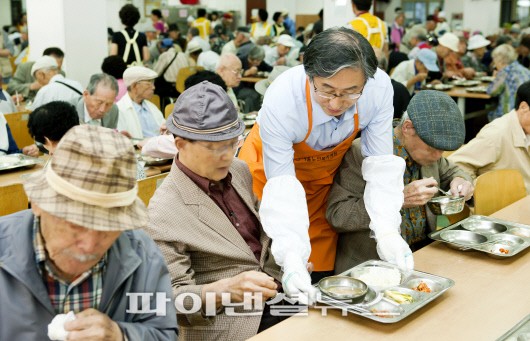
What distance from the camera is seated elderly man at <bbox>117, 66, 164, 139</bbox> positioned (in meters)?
4.87

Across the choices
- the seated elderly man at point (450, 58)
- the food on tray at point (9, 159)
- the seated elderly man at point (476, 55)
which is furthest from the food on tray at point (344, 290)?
the seated elderly man at point (476, 55)

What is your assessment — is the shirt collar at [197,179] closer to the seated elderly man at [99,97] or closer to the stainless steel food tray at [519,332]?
the stainless steel food tray at [519,332]

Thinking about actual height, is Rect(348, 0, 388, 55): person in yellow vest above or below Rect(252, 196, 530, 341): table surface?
above

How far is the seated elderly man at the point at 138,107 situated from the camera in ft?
16.0

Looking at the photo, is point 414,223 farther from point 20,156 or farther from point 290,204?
point 20,156

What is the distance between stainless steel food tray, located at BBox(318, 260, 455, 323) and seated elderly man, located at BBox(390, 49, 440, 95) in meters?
5.48

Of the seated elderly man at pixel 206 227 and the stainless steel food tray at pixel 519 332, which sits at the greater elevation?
the seated elderly man at pixel 206 227

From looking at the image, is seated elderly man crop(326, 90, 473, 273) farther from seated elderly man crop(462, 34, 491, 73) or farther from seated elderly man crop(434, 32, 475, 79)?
seated elderly man crop(462, 34, 491, 73)

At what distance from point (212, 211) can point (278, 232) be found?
24 cm

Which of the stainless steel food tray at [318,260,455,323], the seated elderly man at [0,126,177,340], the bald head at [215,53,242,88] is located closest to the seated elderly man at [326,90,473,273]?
the stainless steel food tray at [318,260,455,323]

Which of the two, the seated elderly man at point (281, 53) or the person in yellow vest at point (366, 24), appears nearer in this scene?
the person in yellow vest at point (366, 24)

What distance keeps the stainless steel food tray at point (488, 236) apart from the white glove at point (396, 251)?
0.37 meters

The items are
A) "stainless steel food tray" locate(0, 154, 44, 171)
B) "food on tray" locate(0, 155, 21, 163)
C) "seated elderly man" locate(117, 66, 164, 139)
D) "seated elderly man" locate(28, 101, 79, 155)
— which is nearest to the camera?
"seated elderly man" locate(28, 101, 79, 155)

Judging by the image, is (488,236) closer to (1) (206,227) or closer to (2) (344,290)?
(2) (344,290)
